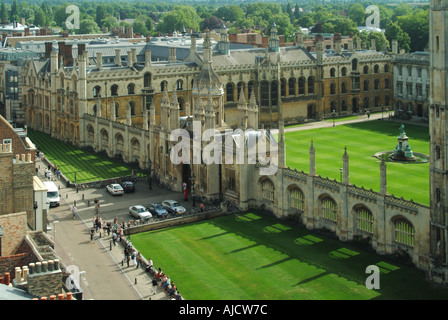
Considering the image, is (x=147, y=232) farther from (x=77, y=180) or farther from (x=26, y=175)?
(x=77, y=180)

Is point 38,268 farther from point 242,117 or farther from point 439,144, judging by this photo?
point 242,117

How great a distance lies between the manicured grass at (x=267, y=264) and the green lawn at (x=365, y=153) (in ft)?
41.9

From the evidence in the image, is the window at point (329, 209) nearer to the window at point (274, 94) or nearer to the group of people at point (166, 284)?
the group of people at point (166, 284)

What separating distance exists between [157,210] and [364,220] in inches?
652

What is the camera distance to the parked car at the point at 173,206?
55188 mm

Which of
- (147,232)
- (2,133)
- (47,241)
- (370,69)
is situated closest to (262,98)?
(370,69)

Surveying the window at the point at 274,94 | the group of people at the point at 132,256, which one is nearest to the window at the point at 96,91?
the window at the point at 274,94

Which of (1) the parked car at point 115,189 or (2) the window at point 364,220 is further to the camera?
(1) the parked car at point 115,189

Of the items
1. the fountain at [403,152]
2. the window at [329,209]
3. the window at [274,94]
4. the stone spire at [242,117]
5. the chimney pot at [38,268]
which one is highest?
the window at [274,94]

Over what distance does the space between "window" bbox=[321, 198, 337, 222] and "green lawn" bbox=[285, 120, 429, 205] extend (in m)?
9.61

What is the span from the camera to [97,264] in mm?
45031

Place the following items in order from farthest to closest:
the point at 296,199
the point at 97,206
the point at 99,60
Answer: the point at 99,60 < the point at 97,206 < the point at 296,199

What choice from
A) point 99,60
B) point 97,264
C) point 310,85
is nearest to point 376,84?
point 310,85

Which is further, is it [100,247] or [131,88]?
[131,88]
